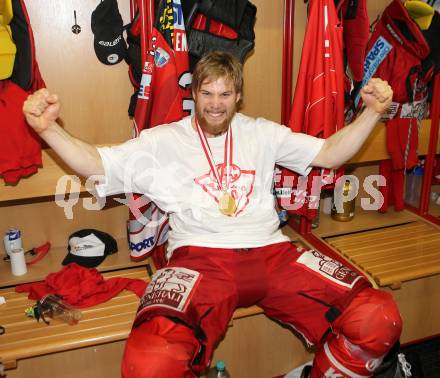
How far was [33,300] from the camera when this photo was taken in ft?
6.02

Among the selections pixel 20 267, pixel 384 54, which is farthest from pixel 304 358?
pixel 384 54

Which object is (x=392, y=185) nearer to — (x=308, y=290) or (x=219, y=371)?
(x=308, y=290)

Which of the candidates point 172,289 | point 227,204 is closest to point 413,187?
point 227,204

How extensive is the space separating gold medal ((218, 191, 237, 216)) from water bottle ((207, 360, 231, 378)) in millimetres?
608

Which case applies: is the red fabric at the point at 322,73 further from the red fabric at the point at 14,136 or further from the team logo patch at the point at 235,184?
the red fabric at the point at 14,136

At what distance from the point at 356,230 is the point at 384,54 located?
0.87 meters

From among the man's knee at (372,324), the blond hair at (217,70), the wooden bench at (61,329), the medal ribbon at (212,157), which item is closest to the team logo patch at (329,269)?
the man's knee at (372,324)

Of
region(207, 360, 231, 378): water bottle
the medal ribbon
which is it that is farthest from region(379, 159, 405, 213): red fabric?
region(207, 360, 231, 378): water bottle

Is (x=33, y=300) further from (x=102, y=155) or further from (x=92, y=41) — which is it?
(x=92, y=41)

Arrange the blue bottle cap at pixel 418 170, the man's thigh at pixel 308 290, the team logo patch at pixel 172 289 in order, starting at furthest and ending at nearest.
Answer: the blue bottle cap at pixel 418 170
the man's thigh at pixel 308 290
the team logo patch at pixel 172 289

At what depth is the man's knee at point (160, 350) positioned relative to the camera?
123cm

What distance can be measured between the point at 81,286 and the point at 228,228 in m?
0.66

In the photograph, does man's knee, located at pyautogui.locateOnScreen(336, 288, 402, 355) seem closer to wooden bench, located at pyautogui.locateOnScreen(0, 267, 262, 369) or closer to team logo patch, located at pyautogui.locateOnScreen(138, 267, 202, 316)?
wooden bench, located at pyautogui.locateOnScreen(0, 267, 262, 369)

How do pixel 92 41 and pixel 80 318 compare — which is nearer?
pixel 80 318
